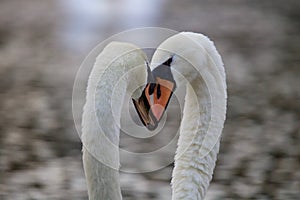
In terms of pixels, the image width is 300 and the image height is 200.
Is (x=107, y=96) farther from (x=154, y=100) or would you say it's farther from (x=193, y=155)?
(x=193, y=155)

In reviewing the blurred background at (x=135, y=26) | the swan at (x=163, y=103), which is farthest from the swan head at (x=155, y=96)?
the blurred background at (x=135, y=26)

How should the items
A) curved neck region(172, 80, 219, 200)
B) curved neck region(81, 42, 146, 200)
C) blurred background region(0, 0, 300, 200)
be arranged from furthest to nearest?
blurred background region(0, 0, 300, 200) → curved neck region(172, 80, 219, 200) → curved neck region(81, 42, 146, 200)

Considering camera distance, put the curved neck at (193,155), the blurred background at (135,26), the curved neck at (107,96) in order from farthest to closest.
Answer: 1. the blurred background at (135,26)
2. the curved neck at (193,155)
3. the curved neck at (107,96)

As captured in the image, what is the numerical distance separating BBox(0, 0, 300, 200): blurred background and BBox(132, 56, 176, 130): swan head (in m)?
0.77

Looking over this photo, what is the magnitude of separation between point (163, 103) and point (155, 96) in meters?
0.02

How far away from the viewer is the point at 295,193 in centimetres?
180

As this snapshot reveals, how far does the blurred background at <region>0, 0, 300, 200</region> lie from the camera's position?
6.07 feet

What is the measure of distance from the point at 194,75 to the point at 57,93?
1338mm

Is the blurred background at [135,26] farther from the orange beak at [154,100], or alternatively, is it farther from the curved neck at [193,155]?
the orange beak at [154,100]

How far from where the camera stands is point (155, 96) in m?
1.03

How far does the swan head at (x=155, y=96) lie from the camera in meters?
1.01

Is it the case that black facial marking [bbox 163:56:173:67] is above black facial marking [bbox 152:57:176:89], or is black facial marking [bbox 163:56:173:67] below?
above

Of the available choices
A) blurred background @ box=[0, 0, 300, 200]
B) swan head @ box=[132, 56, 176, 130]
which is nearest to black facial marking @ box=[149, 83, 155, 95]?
swan head @ box=[132, 56, 176, 130]

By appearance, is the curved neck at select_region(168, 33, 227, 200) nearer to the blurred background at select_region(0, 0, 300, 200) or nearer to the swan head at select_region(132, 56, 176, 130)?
the swan head at select_region(132, 56, 176, 130)
